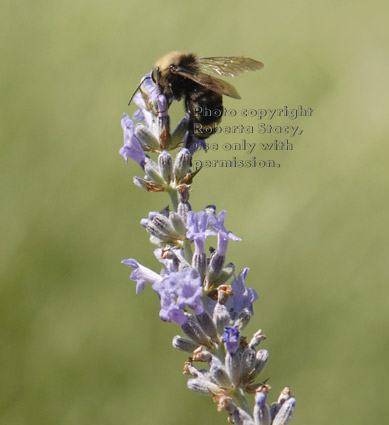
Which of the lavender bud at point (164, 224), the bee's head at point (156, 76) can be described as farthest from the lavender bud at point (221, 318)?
the bee's head at point (156, 76)

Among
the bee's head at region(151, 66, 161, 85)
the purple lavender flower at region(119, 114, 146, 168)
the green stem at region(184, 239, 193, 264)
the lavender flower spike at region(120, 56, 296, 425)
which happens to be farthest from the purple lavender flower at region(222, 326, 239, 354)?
the bee's head at region(151, 66, 161, 85)

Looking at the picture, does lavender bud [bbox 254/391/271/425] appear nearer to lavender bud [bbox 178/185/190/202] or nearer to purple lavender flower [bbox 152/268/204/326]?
purple lavender flower [bbox 152/268/204/326]

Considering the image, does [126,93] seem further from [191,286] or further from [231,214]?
[191,286]

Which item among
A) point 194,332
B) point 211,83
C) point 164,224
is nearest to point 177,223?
point 164,224

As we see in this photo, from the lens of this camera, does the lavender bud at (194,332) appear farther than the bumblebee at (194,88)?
No

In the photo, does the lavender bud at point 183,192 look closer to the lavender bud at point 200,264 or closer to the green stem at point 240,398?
the lavender bud at point 200,264

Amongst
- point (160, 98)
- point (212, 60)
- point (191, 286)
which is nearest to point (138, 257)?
point (212, 60)
